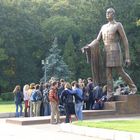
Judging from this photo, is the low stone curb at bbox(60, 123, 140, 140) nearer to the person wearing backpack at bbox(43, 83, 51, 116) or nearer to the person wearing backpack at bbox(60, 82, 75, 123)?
the person wearing backpack at bbox(60, 82, 75, 123)

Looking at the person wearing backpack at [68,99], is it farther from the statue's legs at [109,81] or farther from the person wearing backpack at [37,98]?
the statue's legs at [109,81]

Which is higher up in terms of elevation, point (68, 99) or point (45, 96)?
point (45, 96)

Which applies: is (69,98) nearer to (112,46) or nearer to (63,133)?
(63,133)

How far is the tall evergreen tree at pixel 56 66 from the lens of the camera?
61000mm

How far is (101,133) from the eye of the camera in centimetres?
1504

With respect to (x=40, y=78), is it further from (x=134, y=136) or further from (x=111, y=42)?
(x=134, y=136)

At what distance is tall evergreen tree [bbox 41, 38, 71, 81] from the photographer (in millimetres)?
61000

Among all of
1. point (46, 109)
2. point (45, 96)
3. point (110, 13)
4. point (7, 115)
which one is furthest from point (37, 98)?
point (110, 13)

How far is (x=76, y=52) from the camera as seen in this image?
65812 mm

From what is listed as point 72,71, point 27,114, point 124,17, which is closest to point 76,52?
point 72,71

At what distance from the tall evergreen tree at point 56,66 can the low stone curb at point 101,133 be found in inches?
1709

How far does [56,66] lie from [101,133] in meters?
46.8

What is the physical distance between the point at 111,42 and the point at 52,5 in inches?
2094

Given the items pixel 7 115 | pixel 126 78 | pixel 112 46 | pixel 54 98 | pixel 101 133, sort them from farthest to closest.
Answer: pixel 7 115
pixel 126 78
pixel 112 46
pixel 54 98
pixel 101 133
